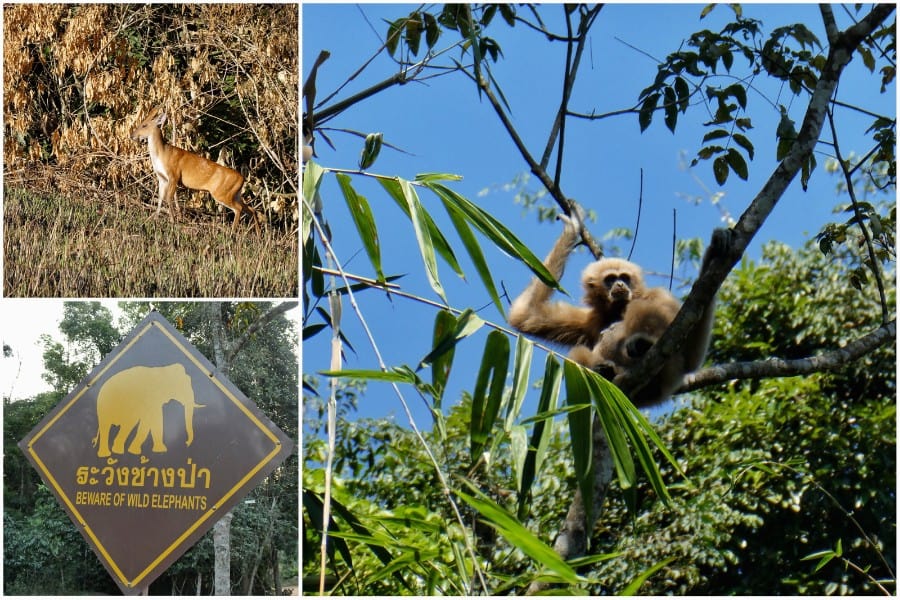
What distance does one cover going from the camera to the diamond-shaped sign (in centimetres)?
270

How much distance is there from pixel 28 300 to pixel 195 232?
23.5 inches

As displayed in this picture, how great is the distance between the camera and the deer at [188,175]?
9.64 ft

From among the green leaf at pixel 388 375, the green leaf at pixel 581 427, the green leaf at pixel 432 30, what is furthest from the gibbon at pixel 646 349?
the green leaf at pixel 388 375

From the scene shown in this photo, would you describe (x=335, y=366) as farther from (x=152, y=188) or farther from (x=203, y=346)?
(x=152, y=188)

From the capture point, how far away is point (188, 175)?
116 inches

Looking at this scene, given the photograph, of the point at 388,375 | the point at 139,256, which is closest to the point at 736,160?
the point at 388,375

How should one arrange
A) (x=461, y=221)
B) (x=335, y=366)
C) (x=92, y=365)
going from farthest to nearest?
(x=92, y=365) → (x=461, y=221) → (x=335, y=366)

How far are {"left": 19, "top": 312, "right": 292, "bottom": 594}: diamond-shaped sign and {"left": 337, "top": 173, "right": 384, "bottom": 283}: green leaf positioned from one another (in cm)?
66

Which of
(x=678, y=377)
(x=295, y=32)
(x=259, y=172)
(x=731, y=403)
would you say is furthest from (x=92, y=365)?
(x=731, y=403)

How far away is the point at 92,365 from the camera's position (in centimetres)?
290

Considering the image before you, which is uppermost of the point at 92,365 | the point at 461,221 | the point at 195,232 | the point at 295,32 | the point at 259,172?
the point at 295,32

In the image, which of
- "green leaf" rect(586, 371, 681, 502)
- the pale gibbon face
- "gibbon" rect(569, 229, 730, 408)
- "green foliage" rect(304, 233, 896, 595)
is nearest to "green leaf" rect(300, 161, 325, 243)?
"green leaf" rect(586, 371, 681, 502)

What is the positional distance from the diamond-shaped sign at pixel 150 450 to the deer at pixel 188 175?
437 mm

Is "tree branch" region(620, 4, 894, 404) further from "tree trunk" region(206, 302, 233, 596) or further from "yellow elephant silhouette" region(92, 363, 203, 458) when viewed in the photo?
"yellow elephant silhouette" region(92, 363, 203, 458)
